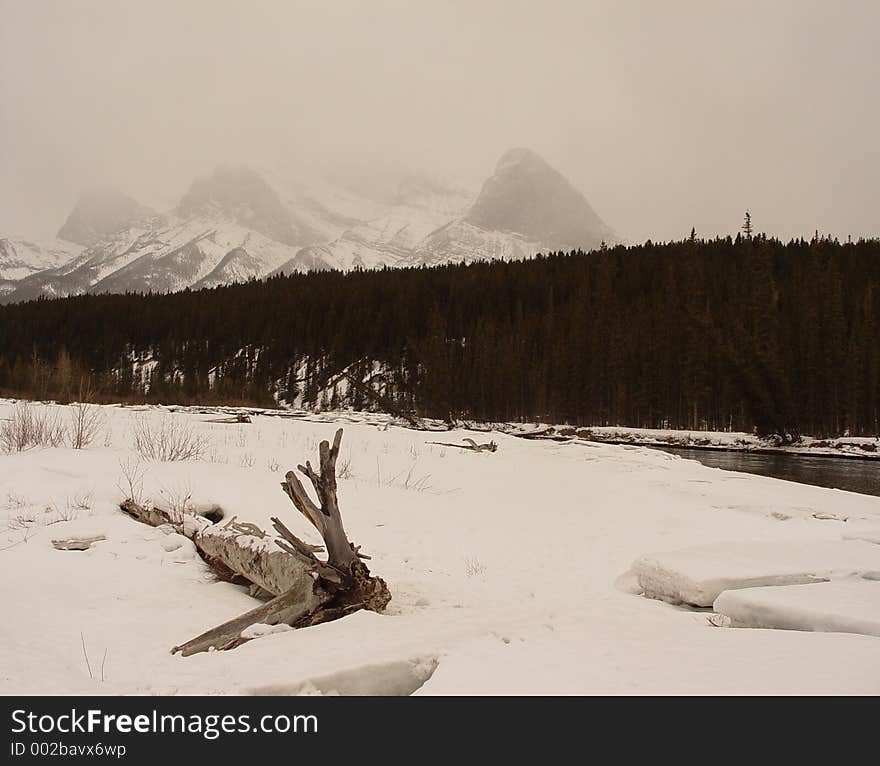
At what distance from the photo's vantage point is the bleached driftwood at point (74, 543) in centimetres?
566

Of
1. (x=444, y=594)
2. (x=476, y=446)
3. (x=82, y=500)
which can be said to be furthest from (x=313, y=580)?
(x=476, y=446)

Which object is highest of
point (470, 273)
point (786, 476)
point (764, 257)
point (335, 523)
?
point (470, 273)

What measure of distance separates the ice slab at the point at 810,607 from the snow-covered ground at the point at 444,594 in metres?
0.02

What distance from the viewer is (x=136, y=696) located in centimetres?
262

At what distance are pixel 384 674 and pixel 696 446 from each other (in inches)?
1402

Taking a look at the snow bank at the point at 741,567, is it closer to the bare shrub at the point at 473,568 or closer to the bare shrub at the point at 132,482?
the bare shrub at the point at 473,568

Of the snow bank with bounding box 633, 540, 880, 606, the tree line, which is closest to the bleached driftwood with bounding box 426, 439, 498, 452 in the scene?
the tree line

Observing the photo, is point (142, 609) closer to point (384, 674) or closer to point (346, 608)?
point (346, 608)

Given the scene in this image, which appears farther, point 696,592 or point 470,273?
point 470,273

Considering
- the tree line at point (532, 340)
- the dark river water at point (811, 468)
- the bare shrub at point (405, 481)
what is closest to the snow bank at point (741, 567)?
the bare shrub at point (405, 481)

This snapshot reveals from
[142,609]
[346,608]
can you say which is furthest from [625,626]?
[142,609]

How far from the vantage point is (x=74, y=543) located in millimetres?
5715

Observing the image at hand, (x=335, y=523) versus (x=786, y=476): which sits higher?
(x=335, y=523)

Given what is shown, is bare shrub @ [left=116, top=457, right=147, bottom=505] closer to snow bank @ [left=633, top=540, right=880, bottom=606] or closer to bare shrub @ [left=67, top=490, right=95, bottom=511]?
bare shrub @ [left=67, top=490, right=95, bottom=511]
